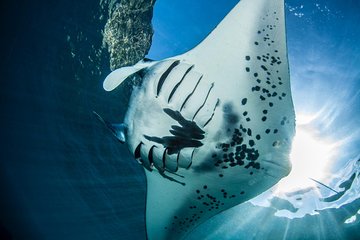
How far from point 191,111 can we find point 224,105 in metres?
0.31

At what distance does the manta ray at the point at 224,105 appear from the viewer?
2.50m

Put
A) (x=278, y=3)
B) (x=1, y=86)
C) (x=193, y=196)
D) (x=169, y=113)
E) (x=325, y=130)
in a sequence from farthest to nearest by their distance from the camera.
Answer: (x=1, y=86) → (x=325, y=130) → (x=193, y=196) → (x=169, y=113) → (x=278, y=3)

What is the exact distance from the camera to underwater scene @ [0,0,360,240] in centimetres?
259

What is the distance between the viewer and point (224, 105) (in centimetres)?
262

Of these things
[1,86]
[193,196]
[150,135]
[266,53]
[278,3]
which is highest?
[278,3]

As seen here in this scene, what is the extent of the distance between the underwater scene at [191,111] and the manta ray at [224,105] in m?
0.01

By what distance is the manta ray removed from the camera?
2498 millimetres

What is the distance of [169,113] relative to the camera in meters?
2.63

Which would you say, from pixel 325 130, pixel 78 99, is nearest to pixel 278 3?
pixel 325 130

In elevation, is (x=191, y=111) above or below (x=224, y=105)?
below

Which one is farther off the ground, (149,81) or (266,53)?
(266,53)

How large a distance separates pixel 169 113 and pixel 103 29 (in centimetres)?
438

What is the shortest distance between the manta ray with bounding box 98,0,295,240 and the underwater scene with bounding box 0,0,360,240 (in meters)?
0.01

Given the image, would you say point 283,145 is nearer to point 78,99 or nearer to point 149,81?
point 149,81
